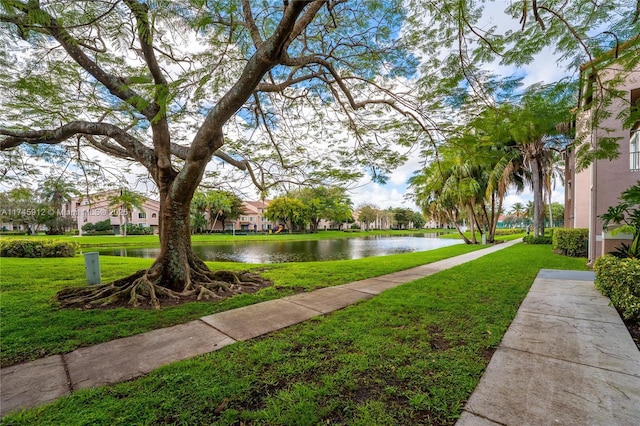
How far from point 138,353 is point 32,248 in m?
15.0

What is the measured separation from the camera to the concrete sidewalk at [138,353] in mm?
2361

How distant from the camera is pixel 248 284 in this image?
20.9 ft

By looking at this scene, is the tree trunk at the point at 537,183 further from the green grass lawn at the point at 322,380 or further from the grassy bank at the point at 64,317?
the green grass lawn at the point at 322,380

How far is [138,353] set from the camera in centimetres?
298

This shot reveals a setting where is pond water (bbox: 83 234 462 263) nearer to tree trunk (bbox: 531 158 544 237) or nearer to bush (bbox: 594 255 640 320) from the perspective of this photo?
tree trunk (bbox: 531 158 544 237)

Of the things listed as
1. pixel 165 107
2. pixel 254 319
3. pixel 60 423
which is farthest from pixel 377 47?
pixel 60 423

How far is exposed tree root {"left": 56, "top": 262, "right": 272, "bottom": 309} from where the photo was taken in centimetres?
484

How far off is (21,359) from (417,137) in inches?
292

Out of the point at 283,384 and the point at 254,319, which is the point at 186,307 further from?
the point at 283,384

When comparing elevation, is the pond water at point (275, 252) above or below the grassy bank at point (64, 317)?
below

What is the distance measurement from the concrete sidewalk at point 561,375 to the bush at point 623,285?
8.7 inches

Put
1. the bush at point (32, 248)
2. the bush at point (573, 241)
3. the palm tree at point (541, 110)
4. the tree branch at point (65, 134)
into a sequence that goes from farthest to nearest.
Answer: the bush at point (32, 248) < the bush at point (573, 241) < the tree branch at point (65, 134) < the palm tree at point (541, 110)

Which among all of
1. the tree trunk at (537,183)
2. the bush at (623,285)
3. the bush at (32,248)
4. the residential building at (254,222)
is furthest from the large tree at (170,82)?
the residential building at (254,222)

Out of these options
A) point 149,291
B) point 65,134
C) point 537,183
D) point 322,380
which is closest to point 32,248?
point 65,134
